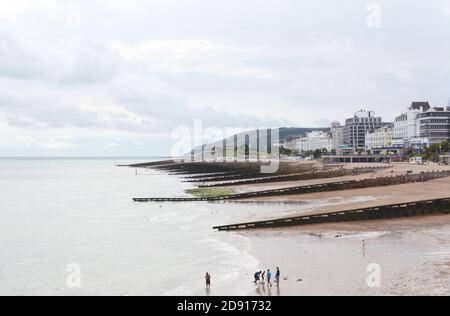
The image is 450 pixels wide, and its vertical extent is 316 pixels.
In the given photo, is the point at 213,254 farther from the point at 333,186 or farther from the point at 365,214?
the point at 333,186

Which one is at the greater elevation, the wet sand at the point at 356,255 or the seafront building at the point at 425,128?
the seafront building at the point at 425,128

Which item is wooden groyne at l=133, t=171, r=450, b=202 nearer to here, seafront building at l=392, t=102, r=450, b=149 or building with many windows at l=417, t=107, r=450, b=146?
seafront building at l=392, t=102, r=450, b=149

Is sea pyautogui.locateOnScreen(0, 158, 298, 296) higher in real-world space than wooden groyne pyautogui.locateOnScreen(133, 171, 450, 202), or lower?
lower

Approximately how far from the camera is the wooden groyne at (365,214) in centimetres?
4259

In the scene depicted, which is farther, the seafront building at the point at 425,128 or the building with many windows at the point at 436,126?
the seafront building at the point at 425,128

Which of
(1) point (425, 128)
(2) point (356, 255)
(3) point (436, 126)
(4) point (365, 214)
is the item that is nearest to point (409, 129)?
(1) point (425, 128)

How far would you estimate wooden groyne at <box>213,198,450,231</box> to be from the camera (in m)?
42.6

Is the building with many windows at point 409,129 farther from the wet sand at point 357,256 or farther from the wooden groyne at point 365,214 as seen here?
the wet sand at point 357,256

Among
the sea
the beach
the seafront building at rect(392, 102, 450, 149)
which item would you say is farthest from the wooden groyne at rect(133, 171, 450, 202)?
the seafront building at rect(392, 102, 450, 149)

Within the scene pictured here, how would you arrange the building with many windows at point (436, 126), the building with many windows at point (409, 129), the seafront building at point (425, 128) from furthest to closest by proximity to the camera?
the building with many windows at point (409, 129) < the seafront building at point (425, 128) < the building with many windows at point (436, 126)

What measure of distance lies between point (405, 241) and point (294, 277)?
1163 centimetres

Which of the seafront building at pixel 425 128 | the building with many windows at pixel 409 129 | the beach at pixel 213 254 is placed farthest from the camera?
the building with many windows at pixel 409 129

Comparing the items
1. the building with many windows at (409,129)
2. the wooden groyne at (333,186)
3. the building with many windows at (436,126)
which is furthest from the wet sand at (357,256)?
the building with many windows at (409,129)
